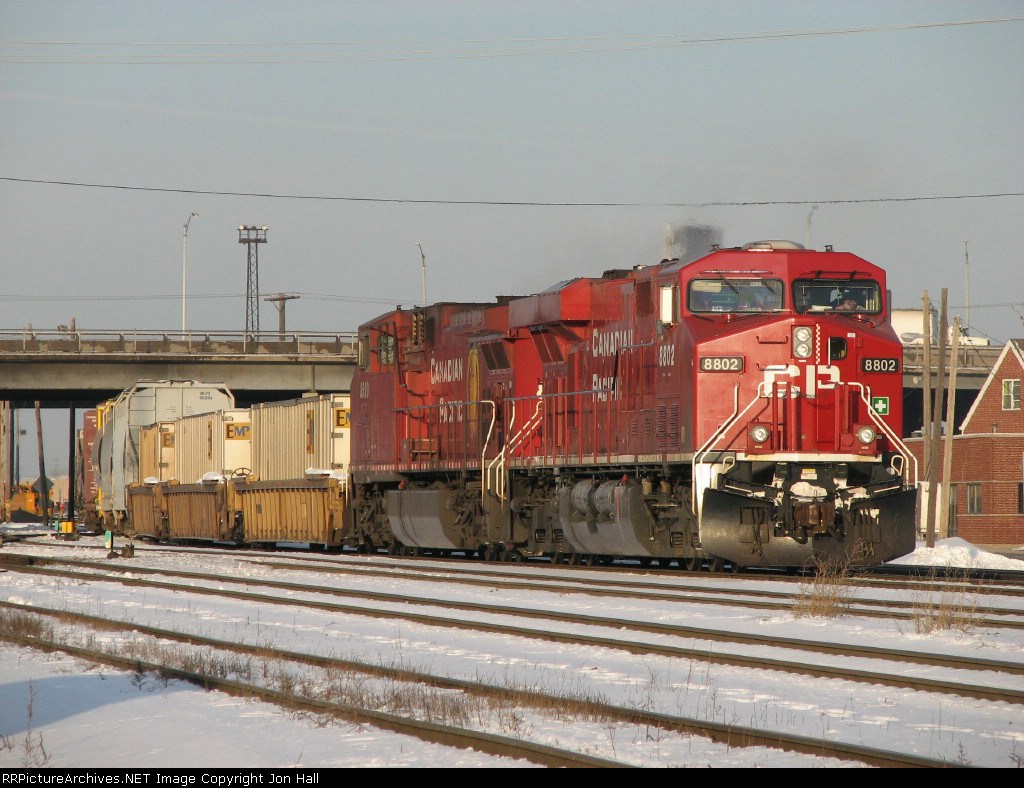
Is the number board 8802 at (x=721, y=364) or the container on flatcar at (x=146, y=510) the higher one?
the number board 8802 at (x=721, y=364)

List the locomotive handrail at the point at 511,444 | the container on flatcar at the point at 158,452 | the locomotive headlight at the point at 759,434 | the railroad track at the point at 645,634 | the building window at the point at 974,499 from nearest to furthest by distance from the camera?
the railroad track at the point at 645,634 < the locomotive headlight at the point at 759,434 < the locomotive handrail at the point at 511,444 < the container on flatcar at the point at 158,452 < the building window at the point at 974,499

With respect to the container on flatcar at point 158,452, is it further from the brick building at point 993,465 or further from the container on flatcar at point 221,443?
the brick building at point 993,465

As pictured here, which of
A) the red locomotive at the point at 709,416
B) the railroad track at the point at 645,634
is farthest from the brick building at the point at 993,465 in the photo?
the railroad track at the point at 645,634

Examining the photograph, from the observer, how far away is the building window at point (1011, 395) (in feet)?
163

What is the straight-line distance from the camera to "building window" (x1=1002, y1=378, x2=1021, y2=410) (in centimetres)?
4959

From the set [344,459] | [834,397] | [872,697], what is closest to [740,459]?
[834,397]

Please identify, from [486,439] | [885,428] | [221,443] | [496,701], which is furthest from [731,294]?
[221,443]

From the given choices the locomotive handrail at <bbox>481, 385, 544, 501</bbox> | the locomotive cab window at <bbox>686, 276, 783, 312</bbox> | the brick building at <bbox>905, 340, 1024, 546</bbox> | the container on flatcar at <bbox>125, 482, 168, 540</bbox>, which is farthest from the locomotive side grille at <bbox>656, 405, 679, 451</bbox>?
the brick building at <bbox>905, 340, 1024, 546</bbox>

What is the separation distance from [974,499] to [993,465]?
146 cm

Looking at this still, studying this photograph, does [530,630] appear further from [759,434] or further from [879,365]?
[879,365]

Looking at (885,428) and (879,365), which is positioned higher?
(879,365)

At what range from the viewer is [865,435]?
1888 centimetres

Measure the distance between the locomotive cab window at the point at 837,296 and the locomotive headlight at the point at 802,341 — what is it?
0.50 meters

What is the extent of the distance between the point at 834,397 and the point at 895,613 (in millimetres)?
4937
